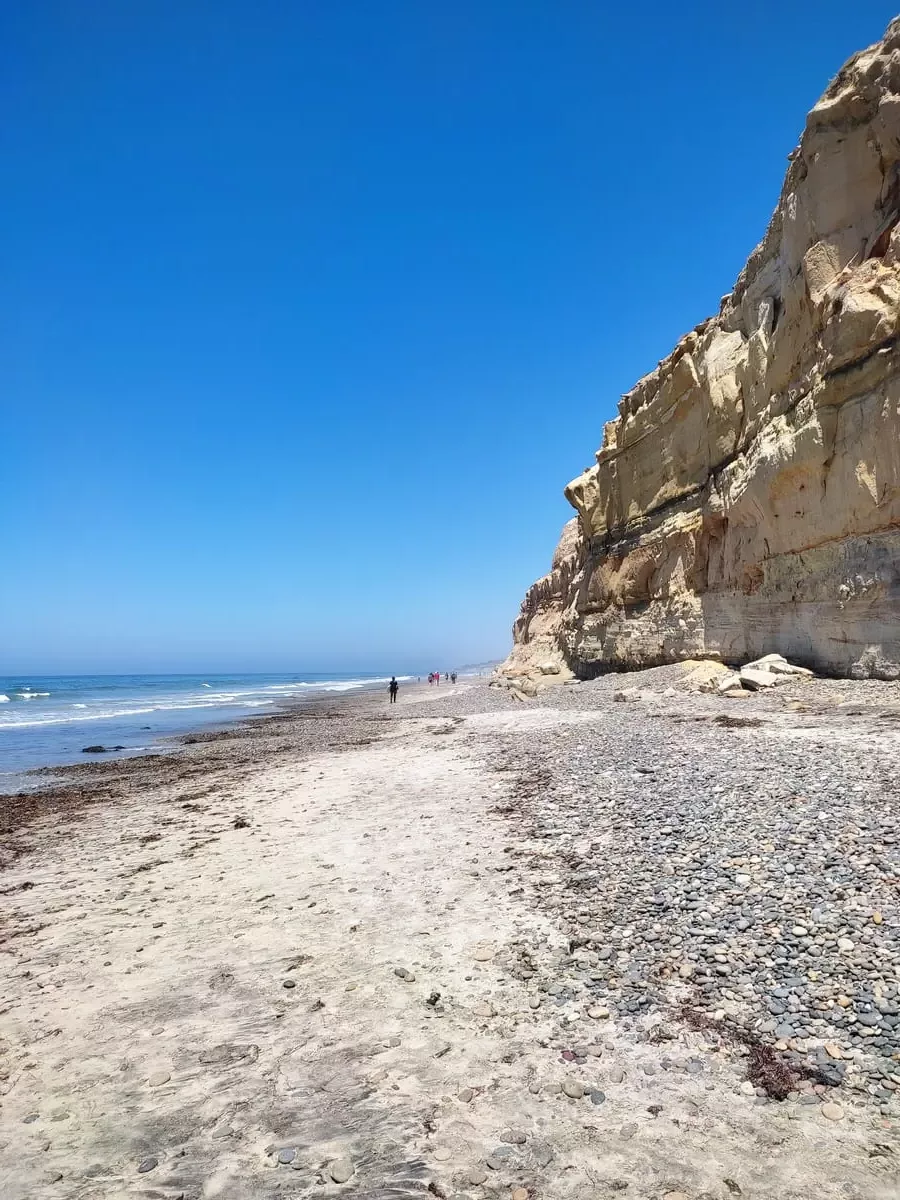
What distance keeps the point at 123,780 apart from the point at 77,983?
484 inches

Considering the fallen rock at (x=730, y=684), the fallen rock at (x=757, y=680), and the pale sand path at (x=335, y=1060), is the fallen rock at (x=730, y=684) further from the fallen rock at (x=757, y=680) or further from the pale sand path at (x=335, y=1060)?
the pale sand path at (x=335, y=1060)

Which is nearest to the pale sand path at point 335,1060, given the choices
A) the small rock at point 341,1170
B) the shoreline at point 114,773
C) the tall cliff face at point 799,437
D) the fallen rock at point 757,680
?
the small rock at point 341,1170

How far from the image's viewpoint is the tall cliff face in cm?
1612

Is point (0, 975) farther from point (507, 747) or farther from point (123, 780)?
point (123, 780)

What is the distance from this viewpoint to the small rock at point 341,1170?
3.21 meters

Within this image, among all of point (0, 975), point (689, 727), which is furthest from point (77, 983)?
point (689, 727)

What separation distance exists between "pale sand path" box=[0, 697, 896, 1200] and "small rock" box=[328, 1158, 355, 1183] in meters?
0.04

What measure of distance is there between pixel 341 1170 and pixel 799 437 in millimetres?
20371

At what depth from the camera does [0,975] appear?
5.72 m

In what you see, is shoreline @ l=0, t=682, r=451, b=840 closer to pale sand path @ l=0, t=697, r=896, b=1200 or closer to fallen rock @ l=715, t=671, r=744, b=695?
pale sand path @ l=0, t=697, r=896, b=1200

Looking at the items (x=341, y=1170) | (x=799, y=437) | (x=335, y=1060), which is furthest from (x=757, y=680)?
(x=341, y=1170)

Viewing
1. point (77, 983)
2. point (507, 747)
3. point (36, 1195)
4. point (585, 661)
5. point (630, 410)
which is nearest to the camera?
point (36, 1195)

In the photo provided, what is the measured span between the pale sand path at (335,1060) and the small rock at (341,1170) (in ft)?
0.12

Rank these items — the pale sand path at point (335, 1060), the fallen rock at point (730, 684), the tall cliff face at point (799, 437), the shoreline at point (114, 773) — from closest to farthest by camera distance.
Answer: the pale sand path at point (335, 1060) < the shoreline at point (114, 773) < the tall cliff face at point (799, 437) < the fallen rock at point (730, 684)
